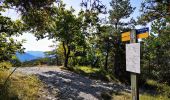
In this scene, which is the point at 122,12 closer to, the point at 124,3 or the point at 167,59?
the point at 124,3

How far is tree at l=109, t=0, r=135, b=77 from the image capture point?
103 feet

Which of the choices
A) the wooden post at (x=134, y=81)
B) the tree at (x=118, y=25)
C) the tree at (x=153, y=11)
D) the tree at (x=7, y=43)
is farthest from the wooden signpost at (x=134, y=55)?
the tree at (x=118, y=25)

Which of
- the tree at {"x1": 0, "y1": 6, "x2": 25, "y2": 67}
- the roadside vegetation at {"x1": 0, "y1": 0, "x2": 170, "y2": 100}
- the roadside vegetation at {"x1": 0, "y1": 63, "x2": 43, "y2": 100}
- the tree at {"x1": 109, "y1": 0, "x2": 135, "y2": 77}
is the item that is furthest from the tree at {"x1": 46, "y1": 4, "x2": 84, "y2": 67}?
the tree at {"x1": 0, "y1": 6, "x2": 25, "y2": 67}

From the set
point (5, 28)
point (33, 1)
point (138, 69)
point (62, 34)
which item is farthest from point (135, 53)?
point (62, 34)

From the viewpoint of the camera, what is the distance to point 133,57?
7.16m

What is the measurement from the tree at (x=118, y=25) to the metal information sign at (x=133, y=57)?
2318cm

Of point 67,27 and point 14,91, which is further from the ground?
point 67,27

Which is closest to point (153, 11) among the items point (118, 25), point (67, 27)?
point (67, 27)

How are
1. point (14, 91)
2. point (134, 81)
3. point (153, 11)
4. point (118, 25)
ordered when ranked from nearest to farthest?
1. point (134, 81)
2. point (14, 91)
3. point (153, 11)
4. point (118, 25)

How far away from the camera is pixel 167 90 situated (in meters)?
12.9

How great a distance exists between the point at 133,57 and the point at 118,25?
2826cm

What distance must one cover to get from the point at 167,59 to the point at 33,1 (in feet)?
104

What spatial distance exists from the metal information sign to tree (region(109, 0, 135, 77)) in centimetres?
2318

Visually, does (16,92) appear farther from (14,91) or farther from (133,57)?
(133,57)
